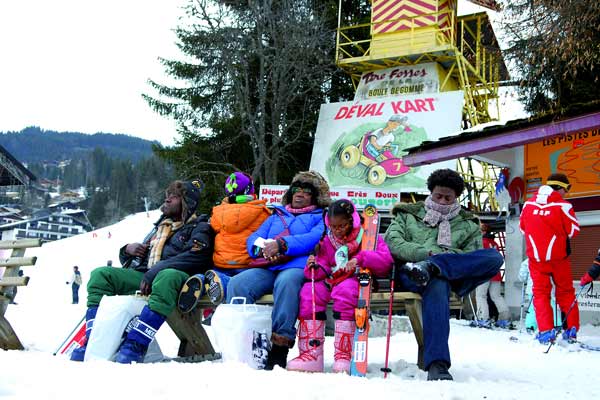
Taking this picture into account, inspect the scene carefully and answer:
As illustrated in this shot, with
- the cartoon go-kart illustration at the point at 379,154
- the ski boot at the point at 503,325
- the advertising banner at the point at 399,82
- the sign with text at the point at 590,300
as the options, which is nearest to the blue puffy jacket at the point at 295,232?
the ski boot at the point at 503,325

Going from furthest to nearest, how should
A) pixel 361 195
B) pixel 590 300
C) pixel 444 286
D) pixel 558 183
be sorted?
pixel 361 195 < pixel 590 300 < pixel 558 183 < pixel 444 286

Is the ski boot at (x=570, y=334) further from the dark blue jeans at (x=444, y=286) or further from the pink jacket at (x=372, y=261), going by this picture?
the pink jacket at (x=372, y=261)

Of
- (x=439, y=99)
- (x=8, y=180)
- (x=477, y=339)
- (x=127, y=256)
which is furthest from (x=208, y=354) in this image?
(x=8, y=180)

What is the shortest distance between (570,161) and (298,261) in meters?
7.44

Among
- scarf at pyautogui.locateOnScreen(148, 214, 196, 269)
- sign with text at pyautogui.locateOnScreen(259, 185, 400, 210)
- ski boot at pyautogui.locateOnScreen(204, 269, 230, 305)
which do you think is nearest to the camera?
ski boot at pyautogui.locateOnScreen(204, 269, 230, 305)

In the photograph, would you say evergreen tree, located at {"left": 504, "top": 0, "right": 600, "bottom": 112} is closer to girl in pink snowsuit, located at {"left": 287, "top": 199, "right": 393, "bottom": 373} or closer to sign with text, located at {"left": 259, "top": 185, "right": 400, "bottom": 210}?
girl in pink snowsuit, located at {"left": 287, "top": 199, "right": 393, "bottom": 373}

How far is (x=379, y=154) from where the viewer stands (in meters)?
19.1

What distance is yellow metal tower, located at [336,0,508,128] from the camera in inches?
768

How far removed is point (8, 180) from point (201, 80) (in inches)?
878

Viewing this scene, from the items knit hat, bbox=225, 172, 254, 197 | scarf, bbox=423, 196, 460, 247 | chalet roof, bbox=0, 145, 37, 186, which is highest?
chalet roof, bbox=0, 145, 37, 186

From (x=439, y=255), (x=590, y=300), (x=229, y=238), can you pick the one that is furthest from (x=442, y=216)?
(x=590, y=300)

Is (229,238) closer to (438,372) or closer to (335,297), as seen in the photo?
(335,297)

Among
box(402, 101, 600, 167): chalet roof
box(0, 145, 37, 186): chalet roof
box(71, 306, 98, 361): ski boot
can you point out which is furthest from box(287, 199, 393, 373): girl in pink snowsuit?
box(0, 145, 37, 186): chalet roof

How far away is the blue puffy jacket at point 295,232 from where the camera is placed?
185 inches
